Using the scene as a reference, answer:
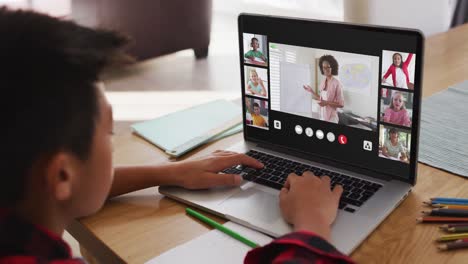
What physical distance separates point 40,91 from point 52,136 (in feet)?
0.17

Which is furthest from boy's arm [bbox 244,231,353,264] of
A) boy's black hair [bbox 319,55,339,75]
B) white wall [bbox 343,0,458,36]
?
white wall [bbox 343,0,458,36]

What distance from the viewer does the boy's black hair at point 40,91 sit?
0.61 m

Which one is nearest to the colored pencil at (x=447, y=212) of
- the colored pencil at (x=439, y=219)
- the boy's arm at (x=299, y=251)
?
the colored pencil at (x=439, y=219)

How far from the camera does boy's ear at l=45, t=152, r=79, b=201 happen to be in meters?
0.65

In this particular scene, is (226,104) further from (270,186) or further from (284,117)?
(270,186)

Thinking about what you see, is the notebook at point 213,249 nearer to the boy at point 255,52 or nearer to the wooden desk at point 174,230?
the wooden desk at point 174,230

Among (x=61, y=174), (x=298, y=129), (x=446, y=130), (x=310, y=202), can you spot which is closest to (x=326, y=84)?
(x=298, y=129)

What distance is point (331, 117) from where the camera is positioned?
3.35 ft

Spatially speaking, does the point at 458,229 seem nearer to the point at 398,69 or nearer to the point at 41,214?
the point at 398,69

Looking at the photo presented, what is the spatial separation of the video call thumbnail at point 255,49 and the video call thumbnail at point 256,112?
3.0 inches

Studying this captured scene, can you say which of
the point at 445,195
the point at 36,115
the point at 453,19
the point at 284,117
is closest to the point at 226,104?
the point at 284,117

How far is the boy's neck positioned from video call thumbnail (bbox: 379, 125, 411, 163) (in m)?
0.52

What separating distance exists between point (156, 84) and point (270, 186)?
2.44 metres

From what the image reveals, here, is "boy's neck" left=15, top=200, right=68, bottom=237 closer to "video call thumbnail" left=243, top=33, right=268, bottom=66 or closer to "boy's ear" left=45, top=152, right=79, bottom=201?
"boy's ear" left=45, top=152, right=79, bottom=201
